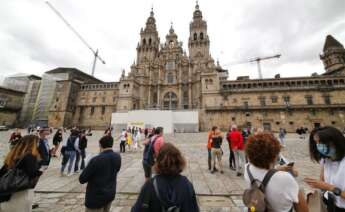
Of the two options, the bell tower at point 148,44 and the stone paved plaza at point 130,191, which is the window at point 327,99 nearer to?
the stone paved plaza at point 130,191

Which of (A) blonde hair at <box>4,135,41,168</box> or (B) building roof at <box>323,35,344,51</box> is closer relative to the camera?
(A) blonde hair at <box>4,135,41,168</box>

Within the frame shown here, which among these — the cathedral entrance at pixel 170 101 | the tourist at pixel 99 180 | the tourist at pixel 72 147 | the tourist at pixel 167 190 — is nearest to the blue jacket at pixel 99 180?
the tourist at pixel 99 180

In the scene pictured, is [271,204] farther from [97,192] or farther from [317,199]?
[97,192]

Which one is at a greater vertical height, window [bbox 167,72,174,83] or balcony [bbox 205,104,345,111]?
window [bbox 167,72,174,83]

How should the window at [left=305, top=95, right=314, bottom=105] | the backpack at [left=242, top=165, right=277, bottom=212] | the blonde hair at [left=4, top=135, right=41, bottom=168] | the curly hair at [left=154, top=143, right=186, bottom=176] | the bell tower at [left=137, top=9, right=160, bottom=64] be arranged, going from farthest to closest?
the bell tower at [left=137, top=9, right=160, bottom=64] < the window at [left=305, top=95, right=314, bottom=105] < the blonde hair at [left=4, top=135, right=41, bottom=168] < the curly hair at [left=154, top=143, right=186, bottom=176] < the backpack at [left=242, top=165, right=277, bottom=212]

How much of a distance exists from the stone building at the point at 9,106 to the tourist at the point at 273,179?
54112 mm

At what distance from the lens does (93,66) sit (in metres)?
65.9

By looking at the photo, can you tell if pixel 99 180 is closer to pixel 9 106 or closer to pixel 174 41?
pixel 174 41

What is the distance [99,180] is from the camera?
2326mm

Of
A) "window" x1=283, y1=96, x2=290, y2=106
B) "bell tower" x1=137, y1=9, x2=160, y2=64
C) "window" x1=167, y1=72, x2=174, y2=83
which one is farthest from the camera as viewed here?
"bell tower" x1=137, y1=9, x2=160, y2=64

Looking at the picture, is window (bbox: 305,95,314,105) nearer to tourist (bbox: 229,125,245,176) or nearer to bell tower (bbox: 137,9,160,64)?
tourist (bbox: 229,125,245,176)

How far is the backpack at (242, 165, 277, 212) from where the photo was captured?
1317mm

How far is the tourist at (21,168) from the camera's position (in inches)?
83.7

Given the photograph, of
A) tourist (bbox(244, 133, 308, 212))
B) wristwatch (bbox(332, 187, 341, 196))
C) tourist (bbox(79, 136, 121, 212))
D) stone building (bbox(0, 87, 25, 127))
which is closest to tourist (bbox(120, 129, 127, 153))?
tourist (bbox(79, 136, 121, 212))
